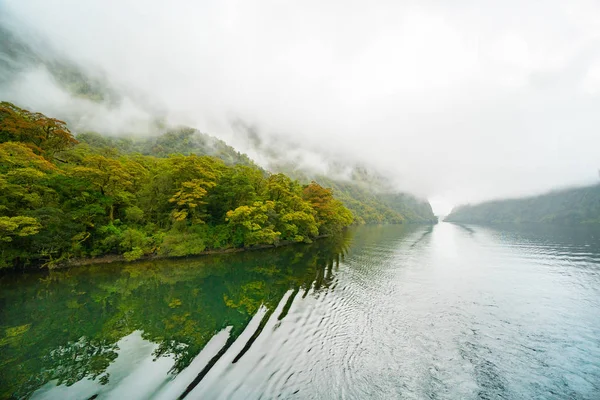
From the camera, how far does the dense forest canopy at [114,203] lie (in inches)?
887

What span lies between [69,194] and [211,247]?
16790 mm

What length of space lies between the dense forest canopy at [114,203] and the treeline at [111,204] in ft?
0.34

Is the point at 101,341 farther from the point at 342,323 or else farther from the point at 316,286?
the point at 316,286

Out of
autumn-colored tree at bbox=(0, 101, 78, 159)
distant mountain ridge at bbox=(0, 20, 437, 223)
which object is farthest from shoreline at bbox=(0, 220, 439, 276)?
distant mountain ridge at bbox=(0, 20, 437, 223)

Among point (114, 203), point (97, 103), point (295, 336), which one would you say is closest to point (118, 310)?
point (295, 336)

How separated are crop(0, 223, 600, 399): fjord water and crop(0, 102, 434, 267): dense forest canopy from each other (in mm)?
4227

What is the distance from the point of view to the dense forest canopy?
73.9ft

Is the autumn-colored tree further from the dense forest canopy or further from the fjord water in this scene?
the fjord water

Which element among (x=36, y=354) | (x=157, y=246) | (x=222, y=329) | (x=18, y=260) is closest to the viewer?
(x=36, y=354)

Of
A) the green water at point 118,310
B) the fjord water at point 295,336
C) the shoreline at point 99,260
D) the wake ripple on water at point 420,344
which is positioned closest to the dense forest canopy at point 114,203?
the shoreline at point 99,260

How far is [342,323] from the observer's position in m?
13.8

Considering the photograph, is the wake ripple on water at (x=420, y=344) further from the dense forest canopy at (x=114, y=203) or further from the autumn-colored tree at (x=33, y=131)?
the autumn-colored tree at (x=33, y=131)

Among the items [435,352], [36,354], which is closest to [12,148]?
[36,354]

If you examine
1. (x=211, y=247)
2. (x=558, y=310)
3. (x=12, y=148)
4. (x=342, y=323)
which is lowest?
(x=558, y=310)
